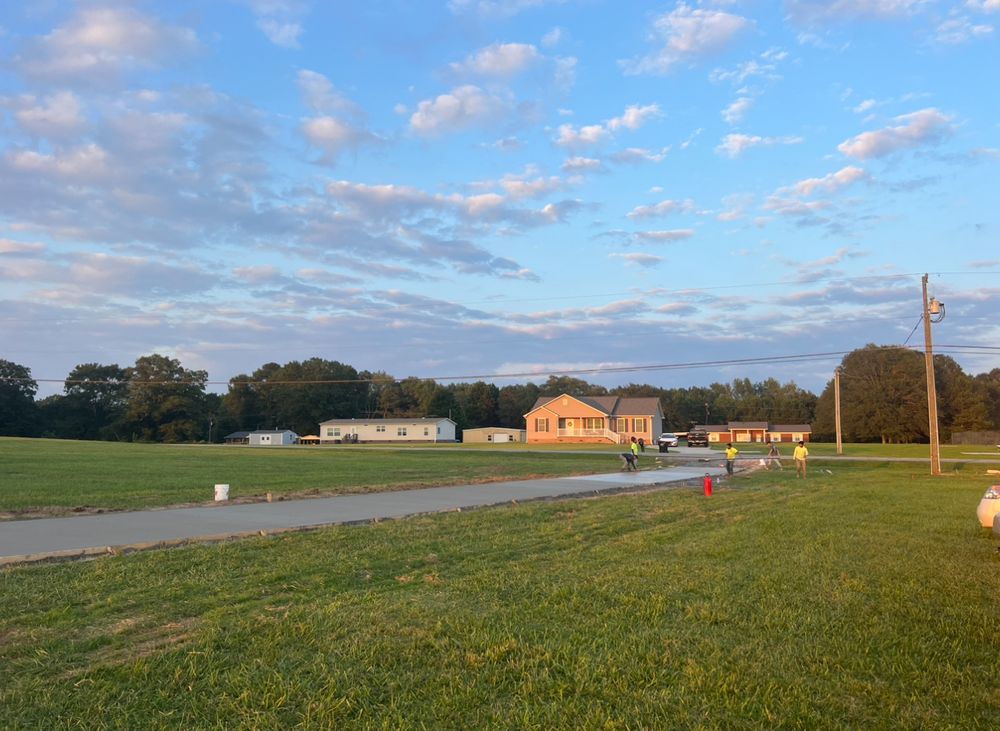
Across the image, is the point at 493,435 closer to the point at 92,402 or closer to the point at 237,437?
the point at 237,437

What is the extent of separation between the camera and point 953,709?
4.52 meters

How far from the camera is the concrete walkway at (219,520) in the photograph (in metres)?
10.4

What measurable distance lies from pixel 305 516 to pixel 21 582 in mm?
6141

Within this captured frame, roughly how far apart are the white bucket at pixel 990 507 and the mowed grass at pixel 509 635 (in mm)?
850

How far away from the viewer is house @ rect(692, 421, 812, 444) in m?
111

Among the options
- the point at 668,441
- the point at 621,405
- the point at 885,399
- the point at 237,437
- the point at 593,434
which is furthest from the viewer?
the point at 237,437

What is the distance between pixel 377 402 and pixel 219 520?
4842 inches

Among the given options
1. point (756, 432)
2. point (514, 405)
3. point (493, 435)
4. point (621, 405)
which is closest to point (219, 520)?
point (621, 405)

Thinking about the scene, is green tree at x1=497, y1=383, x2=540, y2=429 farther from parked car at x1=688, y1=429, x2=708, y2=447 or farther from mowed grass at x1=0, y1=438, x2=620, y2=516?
mowed grass at x1=0, y1=438, x2=620, y2=516

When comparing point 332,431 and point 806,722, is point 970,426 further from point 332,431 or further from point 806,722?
point 806,722

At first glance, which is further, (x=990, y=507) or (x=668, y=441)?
(x=668, y=441)

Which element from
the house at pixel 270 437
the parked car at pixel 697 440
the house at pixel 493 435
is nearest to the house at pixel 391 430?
Result: the house at pixel 493 435

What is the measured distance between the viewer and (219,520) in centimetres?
1316

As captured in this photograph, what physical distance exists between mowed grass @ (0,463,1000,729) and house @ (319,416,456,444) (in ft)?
304
